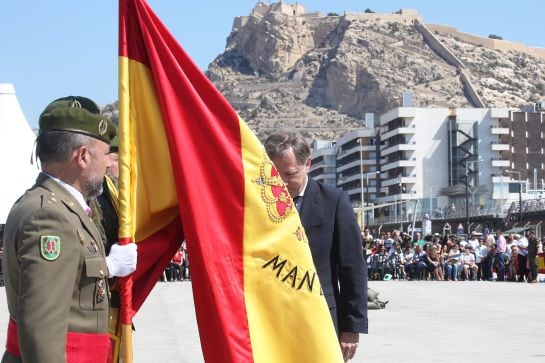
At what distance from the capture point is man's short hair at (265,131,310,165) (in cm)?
579

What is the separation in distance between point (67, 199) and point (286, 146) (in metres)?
1.98

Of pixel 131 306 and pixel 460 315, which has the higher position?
pixel 131 306

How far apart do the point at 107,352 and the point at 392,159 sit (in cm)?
14949

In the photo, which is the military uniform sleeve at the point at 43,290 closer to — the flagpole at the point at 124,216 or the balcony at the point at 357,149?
the flagpole at the point at 124,216

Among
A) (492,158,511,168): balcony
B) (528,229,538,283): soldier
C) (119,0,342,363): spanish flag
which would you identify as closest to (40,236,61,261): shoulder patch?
(119,0,342,363): spanish flag

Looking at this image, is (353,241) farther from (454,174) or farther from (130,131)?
(454,174)

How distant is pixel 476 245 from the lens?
38031 mm

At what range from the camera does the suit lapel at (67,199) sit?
4.00 m

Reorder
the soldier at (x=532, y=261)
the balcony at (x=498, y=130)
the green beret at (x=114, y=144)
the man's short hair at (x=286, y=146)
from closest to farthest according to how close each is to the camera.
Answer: the green beret at (x=114, y=144) < the man's short hair at (x=286, y=146) < the soldier at (x=532, y=261) < the balcony at (x=498, y=130)

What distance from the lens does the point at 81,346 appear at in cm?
400

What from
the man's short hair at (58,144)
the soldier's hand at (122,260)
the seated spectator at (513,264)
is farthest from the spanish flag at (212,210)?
the seated spectator at (513,264)

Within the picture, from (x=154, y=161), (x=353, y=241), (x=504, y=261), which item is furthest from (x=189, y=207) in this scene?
(x=504, y=261)

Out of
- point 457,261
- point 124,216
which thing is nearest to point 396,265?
point 457,261

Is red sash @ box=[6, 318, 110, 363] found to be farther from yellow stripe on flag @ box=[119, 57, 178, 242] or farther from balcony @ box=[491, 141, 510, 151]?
balcony @ box=[491, 141, 510, 151]
